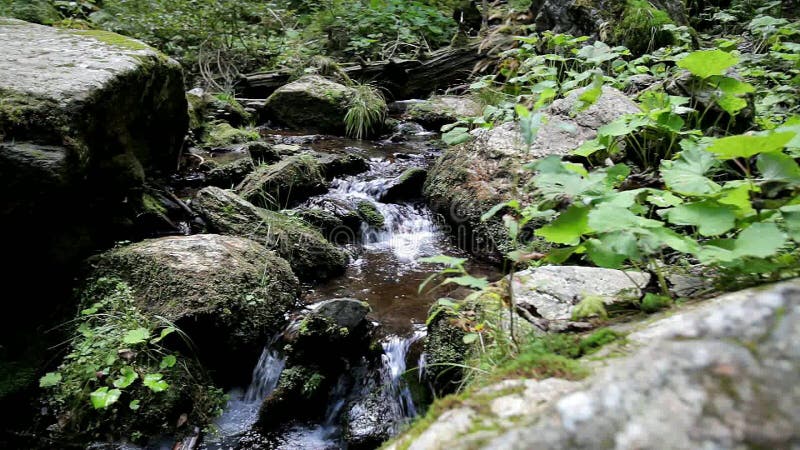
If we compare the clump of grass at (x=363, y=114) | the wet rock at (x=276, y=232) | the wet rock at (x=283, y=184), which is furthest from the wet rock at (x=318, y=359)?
the clump of grass at (x=363, y=114)

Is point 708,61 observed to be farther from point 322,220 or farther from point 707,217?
point 322,220

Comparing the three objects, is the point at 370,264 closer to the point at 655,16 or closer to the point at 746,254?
the point at 746,254

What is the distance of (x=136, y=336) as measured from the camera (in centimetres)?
278

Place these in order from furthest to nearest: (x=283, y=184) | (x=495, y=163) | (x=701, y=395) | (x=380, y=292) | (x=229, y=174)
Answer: (x=229, y=174), (x=283, y=184), (x=495, y=163), (x=380, y=292), (x=701, y=395)

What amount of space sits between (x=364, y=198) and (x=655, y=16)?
4.54 metres

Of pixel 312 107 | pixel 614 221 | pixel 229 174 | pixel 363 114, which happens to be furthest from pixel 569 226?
pixel 312 107

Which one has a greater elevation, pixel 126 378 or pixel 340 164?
pixel 340 164

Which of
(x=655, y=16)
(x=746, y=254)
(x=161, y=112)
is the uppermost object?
(x=655, y=16)

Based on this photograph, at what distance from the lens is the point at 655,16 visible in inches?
240

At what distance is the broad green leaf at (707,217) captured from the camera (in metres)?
1.51

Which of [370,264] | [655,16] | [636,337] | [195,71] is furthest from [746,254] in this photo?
[195,71]

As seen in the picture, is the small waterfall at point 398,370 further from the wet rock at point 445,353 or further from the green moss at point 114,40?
the green moss at point 114,40

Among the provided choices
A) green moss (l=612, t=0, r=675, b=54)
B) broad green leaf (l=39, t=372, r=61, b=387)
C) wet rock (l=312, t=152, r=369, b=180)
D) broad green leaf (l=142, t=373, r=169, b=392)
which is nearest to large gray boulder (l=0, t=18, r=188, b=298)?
broad green leaf (l=39, t=372, r=61, b=387)

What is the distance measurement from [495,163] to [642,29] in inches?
129
